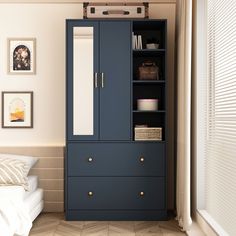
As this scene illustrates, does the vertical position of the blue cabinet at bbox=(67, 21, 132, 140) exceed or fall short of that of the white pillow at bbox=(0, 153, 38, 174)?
it exceeds it

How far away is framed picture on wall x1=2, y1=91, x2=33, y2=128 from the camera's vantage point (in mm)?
4898

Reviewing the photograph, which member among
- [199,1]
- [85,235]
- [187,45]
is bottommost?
[85,235]

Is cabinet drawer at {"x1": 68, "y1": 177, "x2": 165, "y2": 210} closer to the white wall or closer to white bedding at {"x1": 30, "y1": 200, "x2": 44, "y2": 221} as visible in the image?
white bedding at {"x1": 30, "y1": 200, "x2": 44, "y2": 221}

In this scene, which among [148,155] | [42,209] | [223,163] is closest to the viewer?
[223,163]

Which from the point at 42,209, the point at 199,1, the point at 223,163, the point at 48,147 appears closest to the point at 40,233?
the point at 42,209

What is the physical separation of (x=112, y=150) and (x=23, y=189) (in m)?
0.98

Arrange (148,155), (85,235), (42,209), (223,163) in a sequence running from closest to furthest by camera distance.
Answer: (223,163)
(85,235)
(148,155)
(42,209)

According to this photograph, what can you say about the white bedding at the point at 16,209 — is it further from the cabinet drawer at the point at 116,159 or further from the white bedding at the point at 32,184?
the cabinet drawer at the point at 116,159

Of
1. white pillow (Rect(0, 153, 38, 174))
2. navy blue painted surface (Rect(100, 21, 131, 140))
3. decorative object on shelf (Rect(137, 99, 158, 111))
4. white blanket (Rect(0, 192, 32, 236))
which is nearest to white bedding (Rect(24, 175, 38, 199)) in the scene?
white pillow (Rect(0, 153, 38, 174))

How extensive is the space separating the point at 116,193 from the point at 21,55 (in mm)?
1874

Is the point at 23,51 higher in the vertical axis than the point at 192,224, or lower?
higher

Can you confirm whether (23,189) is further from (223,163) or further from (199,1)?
(199,1)

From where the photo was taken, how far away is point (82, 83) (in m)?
4.49

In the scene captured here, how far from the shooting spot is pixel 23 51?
4918mm
